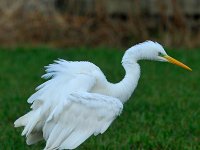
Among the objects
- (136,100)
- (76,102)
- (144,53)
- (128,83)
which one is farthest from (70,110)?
(136,100)

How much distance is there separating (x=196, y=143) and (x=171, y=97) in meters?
2.87

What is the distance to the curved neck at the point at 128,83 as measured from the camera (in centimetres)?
662

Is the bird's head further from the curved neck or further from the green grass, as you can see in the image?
the green grass

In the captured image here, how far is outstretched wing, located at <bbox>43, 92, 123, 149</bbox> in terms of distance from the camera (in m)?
6.16

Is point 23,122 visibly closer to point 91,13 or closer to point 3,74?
point 3,74

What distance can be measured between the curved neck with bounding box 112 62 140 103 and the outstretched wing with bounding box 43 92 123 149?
1.28ft

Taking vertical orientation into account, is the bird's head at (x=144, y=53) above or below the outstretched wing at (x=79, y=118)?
above

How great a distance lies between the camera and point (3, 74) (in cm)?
1242

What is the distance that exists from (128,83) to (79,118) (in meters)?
0.65

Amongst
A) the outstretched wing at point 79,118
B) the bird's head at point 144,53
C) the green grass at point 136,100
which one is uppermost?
the bird's head at point 144,53

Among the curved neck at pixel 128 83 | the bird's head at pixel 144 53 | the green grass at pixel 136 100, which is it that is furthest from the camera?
the green grass at pixel 136 100

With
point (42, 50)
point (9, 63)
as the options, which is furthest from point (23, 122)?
point (42, 50)

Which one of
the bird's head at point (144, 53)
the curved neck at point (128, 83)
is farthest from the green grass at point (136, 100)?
the bird's head at point (144, 53)

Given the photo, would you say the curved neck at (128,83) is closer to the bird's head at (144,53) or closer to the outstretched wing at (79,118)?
the bird's head at (144,53)
